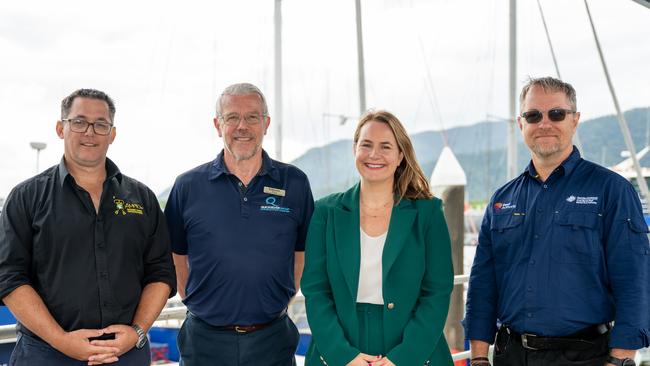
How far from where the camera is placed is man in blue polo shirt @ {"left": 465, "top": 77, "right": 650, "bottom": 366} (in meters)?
2.08

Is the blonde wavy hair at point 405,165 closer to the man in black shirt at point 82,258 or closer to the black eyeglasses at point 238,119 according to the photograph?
the black eyeglasses at point 238,119

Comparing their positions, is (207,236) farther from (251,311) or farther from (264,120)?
(264,120)

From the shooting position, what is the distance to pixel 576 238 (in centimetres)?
217

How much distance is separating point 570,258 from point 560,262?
4cm

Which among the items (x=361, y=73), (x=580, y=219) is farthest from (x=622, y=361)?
(x=361, y=73)

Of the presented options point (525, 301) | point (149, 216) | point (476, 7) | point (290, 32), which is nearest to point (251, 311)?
point (149, 216)

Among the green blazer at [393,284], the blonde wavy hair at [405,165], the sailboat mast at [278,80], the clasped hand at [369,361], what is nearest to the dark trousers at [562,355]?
the green blazer at [393,284]

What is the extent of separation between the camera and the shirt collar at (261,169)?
8.56ft

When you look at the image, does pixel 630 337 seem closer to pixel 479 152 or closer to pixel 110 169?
pixel 110 169

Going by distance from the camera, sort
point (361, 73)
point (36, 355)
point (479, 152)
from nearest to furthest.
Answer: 1. point (36, 355)
2. point (361, 73)
3. point (479, 152)

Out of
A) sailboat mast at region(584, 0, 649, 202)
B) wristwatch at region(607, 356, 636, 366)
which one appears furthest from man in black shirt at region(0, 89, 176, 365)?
sailboat mast at region(584, 0, 649, 202)

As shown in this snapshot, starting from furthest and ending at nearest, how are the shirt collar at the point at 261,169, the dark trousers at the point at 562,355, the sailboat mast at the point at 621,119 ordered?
the sailboat mast at the point at 621,119, the shirt collar at the point at 261,169, the dark trousers at the point at 562,355

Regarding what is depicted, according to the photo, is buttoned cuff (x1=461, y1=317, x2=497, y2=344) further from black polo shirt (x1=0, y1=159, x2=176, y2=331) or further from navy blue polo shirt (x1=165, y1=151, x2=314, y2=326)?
black polo shirt (x1=0, y1=159, x2=176, y2=331)

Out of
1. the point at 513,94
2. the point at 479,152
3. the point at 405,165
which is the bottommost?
the point at 405,165
